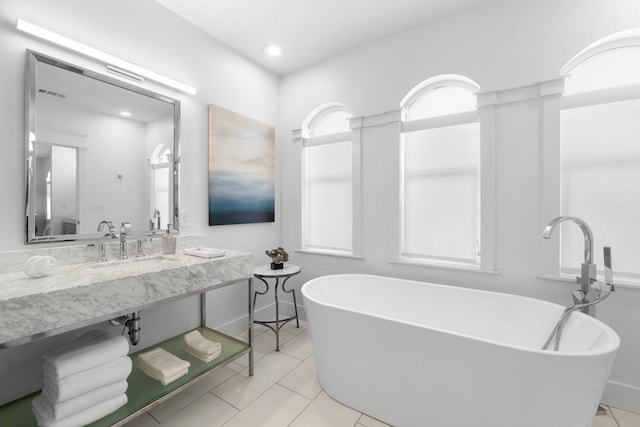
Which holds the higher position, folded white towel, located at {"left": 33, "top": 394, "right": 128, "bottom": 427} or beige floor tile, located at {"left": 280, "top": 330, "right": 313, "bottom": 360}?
folded white towel, located at {"left": 33, "top": 394, "right": 128, "bottom": 427}

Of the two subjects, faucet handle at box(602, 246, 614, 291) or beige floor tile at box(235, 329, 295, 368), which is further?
beige floor tile at box(235, 329, 295, 368)

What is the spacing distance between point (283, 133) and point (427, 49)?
5.34 feet

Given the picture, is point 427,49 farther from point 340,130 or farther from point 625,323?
point 625,323

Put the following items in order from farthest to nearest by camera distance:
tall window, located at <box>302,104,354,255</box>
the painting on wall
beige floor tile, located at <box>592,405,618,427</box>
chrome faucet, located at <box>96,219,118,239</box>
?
tall window, located at <box>302,104,354,255</box> → the painting on wall → chrome faucet, located at <box>96,219,118,239</box> → beige floor tile, located at <box>592,405,618,427</box>

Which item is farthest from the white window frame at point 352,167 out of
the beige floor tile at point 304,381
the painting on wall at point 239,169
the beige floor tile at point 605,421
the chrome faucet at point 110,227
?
the beige floor tile at point 605,421

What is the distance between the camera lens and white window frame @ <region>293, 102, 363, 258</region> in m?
2.63

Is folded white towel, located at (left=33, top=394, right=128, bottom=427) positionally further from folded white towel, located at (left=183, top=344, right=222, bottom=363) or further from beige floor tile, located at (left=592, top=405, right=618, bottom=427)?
beige floor tile, located at (left=592, top=405, right=618, bottom=427)

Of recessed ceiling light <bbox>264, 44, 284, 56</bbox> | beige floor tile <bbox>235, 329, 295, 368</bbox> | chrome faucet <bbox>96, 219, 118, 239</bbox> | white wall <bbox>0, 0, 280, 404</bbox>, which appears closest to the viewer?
white wall <bbox>0, 0, 280, 404</bbox>

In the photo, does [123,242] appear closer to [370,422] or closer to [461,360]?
[370,422]

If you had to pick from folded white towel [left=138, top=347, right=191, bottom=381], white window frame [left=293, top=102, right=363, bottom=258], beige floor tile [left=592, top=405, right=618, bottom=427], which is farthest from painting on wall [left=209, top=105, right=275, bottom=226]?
beige floor tile [left=592, top=405, right=618, bottom=427]

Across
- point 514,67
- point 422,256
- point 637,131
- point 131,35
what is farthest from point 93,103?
point 637,131

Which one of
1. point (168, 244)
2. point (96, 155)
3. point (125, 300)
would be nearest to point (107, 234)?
point (168, 244)

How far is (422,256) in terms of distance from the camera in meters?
2.45

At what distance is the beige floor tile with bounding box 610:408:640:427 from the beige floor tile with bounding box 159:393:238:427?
2.26 meters
